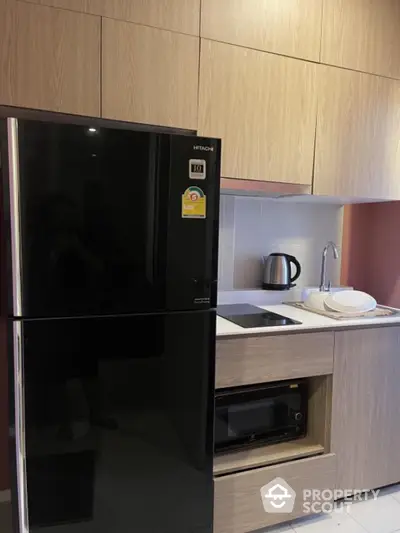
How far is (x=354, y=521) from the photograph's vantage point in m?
1.90

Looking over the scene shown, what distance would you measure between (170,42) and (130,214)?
31.8 inches

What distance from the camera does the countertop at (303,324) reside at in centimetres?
169

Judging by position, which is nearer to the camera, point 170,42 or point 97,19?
point 97,19

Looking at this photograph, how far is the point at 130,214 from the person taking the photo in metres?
1.31

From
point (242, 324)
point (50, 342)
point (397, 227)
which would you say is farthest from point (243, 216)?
point (50, 342)

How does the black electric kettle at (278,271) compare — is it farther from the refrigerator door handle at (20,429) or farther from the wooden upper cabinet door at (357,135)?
the refrigerator door handle at (20,429)

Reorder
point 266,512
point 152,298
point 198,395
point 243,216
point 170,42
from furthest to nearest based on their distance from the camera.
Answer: point 243,216 < point 266,512 < point 170,42 < point 198,395 < point 152,298

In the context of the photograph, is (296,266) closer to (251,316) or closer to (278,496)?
(251,316)

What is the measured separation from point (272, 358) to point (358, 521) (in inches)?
35.7

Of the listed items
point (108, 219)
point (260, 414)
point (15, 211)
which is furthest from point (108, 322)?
point (260, 414)

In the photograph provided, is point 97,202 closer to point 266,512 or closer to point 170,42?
point 170,42

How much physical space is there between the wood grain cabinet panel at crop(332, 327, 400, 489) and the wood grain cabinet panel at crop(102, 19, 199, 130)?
1.23 m

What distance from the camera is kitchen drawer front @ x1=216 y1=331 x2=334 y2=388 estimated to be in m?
1.67

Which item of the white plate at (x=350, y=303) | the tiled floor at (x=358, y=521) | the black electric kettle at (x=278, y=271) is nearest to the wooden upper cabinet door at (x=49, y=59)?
the black electric kettle at (x=278, y=271)
